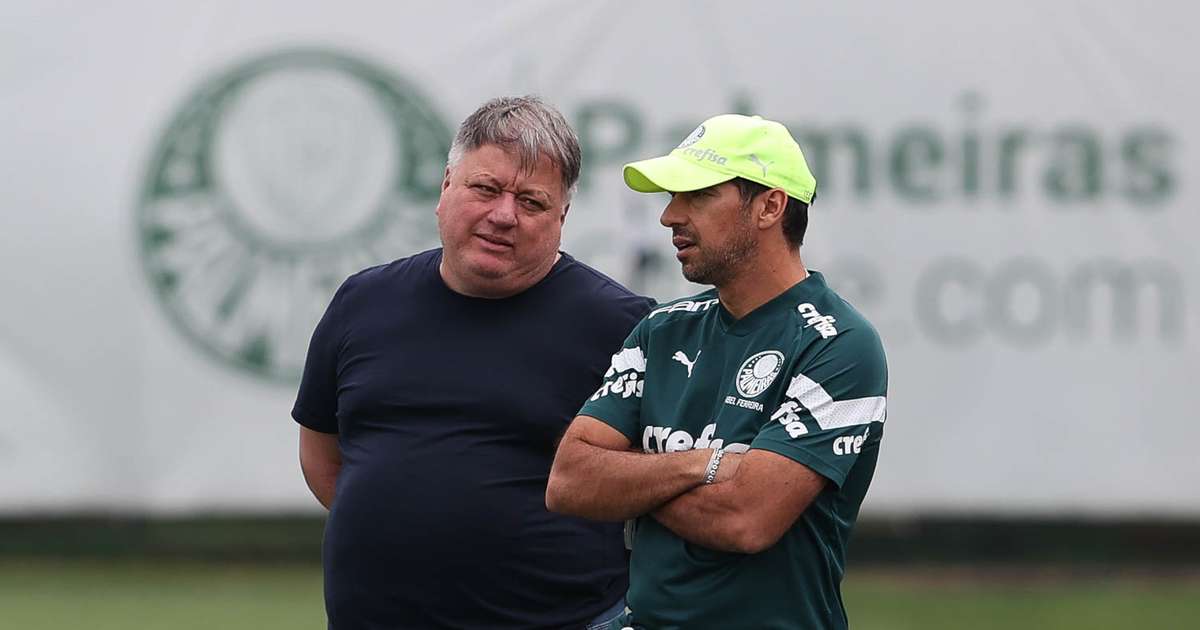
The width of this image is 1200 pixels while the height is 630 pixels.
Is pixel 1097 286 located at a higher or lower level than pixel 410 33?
lower

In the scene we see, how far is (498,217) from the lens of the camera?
3.32 meters

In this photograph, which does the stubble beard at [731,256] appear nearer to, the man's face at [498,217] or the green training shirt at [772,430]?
the green training shirt at [772,430]

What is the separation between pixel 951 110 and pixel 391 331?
5.12 metres

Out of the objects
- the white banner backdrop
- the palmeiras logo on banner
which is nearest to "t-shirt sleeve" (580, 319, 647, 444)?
the white banner backdrop

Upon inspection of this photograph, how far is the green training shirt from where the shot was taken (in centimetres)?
286

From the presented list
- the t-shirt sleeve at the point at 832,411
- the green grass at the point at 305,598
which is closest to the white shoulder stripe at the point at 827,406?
the t-shirt sleeve at the point at 832,411

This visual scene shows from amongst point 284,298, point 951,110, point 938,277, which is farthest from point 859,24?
point 284,298

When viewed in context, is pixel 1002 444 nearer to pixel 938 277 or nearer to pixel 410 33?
pixel 938 277

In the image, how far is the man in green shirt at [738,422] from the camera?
2854 mm

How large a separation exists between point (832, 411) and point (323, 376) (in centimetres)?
117

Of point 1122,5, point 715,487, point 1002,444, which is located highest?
point 1122,5

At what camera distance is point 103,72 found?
7.93m

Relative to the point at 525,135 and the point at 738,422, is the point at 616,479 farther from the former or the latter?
the point at 525,135

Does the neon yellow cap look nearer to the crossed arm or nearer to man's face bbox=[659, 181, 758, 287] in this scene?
man's face bbox=[659, 181, 758, 287]
